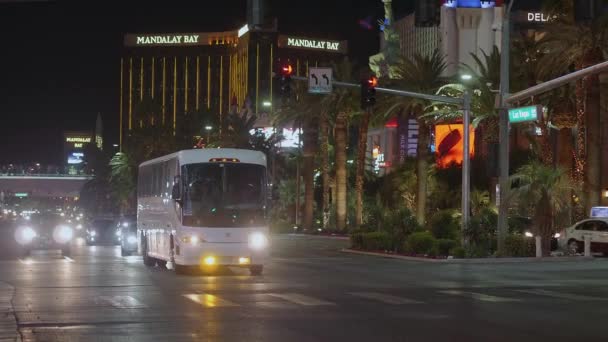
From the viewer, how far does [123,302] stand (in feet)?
66.1

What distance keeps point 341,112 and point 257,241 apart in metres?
39.2

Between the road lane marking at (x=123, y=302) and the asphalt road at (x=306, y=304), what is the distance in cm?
2

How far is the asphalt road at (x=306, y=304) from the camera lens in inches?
609

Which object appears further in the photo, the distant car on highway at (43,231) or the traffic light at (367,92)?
the distant car on highway at (43,231)

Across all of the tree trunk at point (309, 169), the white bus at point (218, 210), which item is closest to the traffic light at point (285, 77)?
the white bus at point (218, 210)

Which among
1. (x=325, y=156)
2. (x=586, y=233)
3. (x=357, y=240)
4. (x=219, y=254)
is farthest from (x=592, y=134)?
(x=325, y=156)

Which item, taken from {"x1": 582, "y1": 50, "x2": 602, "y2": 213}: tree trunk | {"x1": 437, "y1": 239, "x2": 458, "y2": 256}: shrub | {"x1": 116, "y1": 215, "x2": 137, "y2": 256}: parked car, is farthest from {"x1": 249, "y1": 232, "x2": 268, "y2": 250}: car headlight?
{"x1": 582, "y1": 50, "x2": 602, "y2": 213}: tree trunk

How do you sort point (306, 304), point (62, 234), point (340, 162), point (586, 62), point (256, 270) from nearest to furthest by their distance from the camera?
1. point (306, 304)
2. point (256, 270)
3. point (62, 234)
4. point (586, 62)
5. point (340, 162)

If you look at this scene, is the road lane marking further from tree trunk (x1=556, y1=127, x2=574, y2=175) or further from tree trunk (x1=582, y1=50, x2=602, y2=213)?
tree trunk (x1=556, y1=127, x2=574, y2=175)

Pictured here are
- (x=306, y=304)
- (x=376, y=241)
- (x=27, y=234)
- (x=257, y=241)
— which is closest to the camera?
(x=306, y=304)

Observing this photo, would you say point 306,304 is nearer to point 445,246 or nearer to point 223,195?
point 223,195

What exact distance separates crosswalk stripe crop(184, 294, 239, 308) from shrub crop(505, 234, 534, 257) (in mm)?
18921

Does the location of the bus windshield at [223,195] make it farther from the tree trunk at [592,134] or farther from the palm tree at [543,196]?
the tree trunk at [592,134]

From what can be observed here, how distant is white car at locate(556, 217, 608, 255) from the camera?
39.4 m
